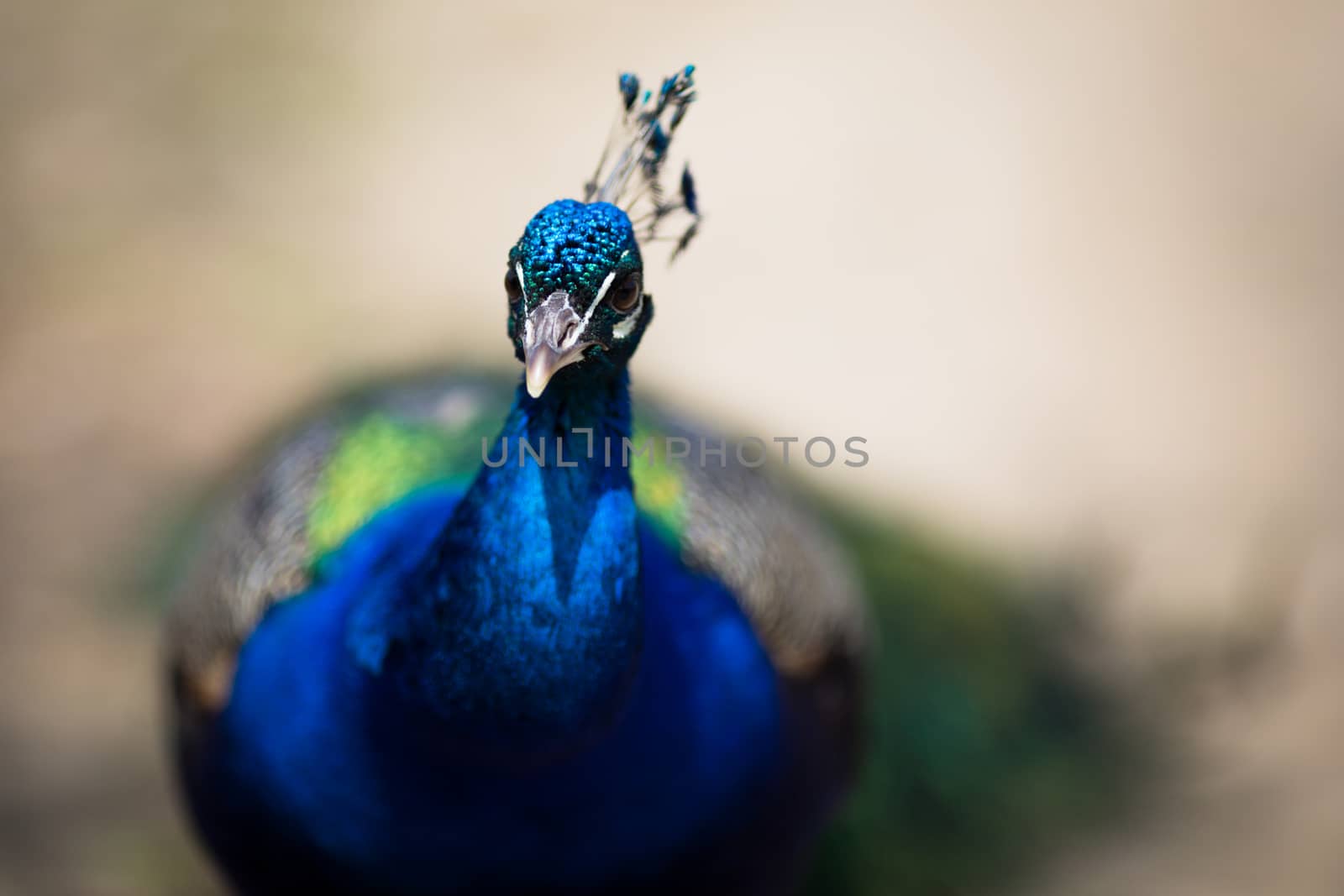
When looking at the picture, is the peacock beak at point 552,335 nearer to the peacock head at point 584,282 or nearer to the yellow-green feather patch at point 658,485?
the peacock head at point 584,282

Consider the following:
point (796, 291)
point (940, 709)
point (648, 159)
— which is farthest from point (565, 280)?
point (796, 291)

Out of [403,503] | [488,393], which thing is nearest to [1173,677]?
[488,393]

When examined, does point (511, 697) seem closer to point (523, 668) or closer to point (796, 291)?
point (523, 668)

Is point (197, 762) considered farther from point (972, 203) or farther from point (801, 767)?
point (972, 203)

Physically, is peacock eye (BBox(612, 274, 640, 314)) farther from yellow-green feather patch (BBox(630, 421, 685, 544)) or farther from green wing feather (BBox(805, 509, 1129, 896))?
green wing feather (BBox(805, 509, 1129, 896))

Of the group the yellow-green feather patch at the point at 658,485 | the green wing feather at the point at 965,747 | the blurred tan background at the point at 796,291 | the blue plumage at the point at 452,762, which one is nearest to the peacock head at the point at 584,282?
the blue plumage at the point at 452,762
